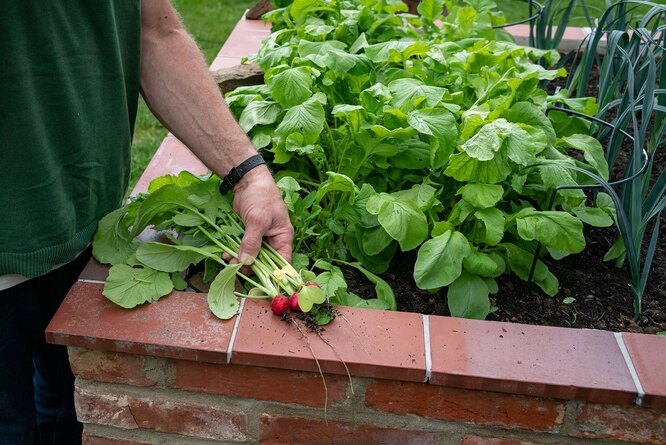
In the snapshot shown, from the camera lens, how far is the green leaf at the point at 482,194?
160 cm

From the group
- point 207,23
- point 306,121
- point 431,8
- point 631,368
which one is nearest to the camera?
point 631,368

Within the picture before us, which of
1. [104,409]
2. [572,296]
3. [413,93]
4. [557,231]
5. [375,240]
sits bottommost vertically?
[104,409]

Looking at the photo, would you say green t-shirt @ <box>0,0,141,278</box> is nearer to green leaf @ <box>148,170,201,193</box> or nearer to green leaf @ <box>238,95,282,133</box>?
green leaf @ <box>148,170,201,193</box>

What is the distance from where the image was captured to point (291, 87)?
183cm

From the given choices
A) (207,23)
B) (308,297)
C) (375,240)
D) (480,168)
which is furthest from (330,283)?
(207,23)

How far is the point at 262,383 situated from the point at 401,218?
0.46 metres

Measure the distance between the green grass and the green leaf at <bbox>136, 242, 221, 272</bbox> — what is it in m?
2.14

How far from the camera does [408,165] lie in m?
1.82

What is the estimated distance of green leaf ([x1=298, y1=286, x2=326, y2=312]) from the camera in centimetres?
143

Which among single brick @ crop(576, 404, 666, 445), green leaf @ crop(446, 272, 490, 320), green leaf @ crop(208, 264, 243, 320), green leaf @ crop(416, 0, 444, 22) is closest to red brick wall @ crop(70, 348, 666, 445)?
single brick @ crop(576, 404, 666, 445)

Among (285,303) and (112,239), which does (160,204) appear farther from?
(285,303)

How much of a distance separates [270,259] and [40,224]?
1.57 feet

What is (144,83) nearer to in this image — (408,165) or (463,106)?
(408,165)

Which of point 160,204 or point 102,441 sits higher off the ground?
point 160,204
